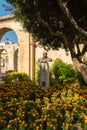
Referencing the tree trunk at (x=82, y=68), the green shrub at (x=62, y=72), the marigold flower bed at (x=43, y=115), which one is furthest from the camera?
the green shrub at (x=62, y=72)

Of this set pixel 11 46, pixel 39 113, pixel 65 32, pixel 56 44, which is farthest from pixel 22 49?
pixel 11 46

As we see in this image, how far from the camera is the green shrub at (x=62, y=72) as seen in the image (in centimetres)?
2053

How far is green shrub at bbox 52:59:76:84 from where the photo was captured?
20.5 meters

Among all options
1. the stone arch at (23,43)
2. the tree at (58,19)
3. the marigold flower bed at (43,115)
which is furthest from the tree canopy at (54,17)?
the stone arch at (23,43)

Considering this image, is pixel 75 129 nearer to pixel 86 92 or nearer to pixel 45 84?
pixel 86 92

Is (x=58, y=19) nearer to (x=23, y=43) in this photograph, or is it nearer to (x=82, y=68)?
(x=82, y=68)

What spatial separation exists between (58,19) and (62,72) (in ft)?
34.0

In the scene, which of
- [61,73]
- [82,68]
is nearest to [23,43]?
[61,73]

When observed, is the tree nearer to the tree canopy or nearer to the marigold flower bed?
the tree canopy

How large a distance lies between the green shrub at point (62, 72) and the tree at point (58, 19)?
28.2ft

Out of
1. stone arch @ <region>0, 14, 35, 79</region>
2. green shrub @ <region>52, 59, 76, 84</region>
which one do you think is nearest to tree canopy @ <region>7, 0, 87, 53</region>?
green shrub @ <region>52, 59, 76, 84</region>

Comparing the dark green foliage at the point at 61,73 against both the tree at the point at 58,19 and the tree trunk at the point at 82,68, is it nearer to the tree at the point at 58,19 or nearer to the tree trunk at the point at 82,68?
the tree at the point at 58,19

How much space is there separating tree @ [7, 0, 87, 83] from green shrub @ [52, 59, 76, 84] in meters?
8.61

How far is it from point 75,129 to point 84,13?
16.6ft
